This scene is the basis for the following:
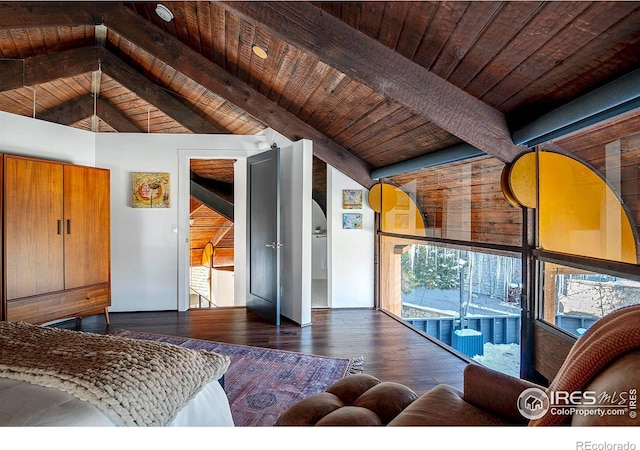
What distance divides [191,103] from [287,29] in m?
2.47

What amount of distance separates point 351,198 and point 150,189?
2.43 m

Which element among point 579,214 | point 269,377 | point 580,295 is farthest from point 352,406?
point 579,214

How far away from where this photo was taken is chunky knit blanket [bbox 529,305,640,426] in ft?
2.68

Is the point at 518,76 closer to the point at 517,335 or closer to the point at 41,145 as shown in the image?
the point at 517,335

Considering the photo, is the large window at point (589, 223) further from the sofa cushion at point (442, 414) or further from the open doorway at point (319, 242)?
the open doorway at point (319, 242)

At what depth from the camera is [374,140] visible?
374 cm

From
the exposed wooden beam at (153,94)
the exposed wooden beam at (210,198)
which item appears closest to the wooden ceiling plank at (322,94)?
the exposed wooden beam at (153,94)

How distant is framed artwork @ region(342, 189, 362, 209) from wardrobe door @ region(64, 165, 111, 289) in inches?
105

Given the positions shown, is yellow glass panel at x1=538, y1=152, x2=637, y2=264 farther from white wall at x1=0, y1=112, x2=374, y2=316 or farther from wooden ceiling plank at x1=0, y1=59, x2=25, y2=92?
wooden ceiling plank at x1=0, y1=59, x2=25, y2=92

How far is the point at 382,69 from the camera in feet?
7.43

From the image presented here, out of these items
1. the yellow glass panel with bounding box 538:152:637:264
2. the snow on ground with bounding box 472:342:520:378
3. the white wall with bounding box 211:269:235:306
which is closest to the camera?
the yellow glass panel with bounding box 538:152:637:264

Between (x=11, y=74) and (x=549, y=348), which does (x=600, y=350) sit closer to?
(x=549, y=348)

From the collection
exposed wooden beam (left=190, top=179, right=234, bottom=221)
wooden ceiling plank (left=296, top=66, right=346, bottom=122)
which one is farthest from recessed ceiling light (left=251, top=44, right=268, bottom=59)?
exposed wooden beam (left=190, top=179, right=234, bottom=221)
